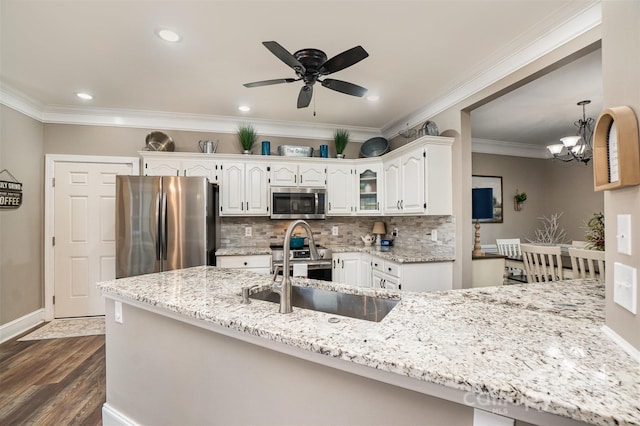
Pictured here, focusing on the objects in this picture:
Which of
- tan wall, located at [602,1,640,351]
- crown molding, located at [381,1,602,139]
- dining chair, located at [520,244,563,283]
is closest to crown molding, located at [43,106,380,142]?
crown molding, located at [381,1,602,139]

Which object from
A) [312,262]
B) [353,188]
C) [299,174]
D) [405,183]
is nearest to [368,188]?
[353,188]

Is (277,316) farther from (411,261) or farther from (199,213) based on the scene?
(199,213)

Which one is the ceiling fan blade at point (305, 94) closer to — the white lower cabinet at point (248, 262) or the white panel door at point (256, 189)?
the white panel door at point (256, 189)

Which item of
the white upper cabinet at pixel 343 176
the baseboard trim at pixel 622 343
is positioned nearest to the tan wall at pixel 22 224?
A: the white upper cabinet at pixel 343 176

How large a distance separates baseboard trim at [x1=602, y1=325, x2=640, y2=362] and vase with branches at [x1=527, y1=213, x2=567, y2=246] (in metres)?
5.32

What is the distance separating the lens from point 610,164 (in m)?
0.92

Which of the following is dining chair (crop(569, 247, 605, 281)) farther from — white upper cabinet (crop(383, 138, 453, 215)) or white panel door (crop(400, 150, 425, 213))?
white panel door (crop(400, 150, 425, 213))

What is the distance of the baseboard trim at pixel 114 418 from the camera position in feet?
5.48

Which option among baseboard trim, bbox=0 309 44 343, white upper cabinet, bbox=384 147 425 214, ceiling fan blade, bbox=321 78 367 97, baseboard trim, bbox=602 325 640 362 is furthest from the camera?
white upper cabinet, bbox=384 147 425 214

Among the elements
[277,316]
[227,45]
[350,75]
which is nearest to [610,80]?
[277,316]

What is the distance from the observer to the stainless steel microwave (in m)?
3.91

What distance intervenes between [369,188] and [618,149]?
3.32 meters

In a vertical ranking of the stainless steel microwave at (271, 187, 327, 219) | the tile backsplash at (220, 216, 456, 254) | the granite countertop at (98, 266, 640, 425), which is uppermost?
the stainless steel microwave at (271, 187, 327, 219)

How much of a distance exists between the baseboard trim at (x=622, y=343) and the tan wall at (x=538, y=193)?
15.5 ft
